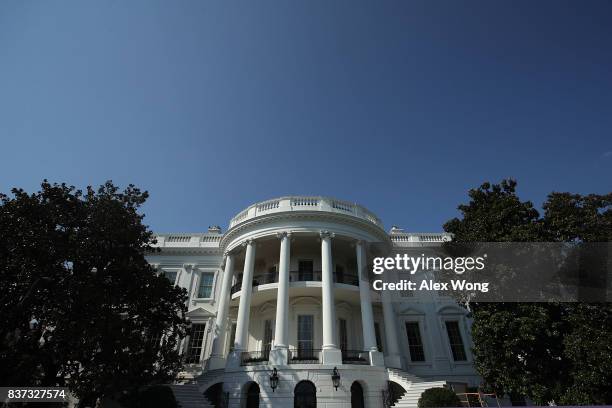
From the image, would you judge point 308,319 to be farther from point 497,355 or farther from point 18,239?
point 18,239

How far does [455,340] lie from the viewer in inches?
901

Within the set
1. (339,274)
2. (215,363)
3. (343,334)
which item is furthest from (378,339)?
(215,363)

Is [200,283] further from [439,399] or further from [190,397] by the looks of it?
[439,399]

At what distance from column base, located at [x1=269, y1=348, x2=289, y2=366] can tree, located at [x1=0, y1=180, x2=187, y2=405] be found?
13.7 ft

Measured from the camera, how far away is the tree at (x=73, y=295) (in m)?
11.9

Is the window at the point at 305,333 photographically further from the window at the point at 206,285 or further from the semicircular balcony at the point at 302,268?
the window at the point at 206,285

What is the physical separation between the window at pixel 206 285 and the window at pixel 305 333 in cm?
723

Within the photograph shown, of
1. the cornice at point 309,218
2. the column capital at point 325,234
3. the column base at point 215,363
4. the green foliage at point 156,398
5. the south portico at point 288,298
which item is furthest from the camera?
the cornice at point 309,218

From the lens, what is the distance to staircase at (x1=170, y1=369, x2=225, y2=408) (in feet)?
51.0

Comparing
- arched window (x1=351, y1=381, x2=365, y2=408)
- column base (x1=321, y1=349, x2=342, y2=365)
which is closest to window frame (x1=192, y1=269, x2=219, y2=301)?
column base (x1=321, y1=349, x2=342, y2=365)

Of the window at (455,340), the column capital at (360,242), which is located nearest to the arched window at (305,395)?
the column capital at (360,242)

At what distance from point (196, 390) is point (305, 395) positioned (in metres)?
5.41

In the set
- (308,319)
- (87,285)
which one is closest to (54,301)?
(87,285)

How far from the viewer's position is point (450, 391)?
45.8ft
